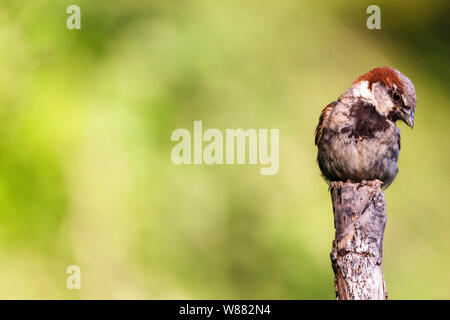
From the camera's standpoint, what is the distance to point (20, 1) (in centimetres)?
790

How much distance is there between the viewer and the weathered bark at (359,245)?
363 centimetres

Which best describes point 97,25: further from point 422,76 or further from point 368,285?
point 368,285

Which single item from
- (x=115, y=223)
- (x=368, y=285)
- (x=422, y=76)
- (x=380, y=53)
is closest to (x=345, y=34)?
(x=380, y=53)

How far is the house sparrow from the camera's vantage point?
14.1 feet

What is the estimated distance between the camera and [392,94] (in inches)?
173

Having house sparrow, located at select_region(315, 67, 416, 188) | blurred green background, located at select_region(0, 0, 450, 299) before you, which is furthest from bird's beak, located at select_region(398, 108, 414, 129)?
blurred green background, located at select_region(0, 0, 450, 299)

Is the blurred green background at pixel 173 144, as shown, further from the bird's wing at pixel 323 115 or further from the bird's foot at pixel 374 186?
the bird's foot at pixel 374 186

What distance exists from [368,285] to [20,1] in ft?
19.4

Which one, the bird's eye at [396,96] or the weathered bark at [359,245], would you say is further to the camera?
the bird's eye at [396,96]

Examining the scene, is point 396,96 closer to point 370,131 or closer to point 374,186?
point 370,131

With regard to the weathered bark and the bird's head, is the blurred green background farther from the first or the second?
the weathered bark

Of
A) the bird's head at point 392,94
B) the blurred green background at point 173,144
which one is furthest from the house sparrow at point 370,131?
the blurred green background at point 173,144

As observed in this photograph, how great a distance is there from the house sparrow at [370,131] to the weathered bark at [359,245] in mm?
316

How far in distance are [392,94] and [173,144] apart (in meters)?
3.59
